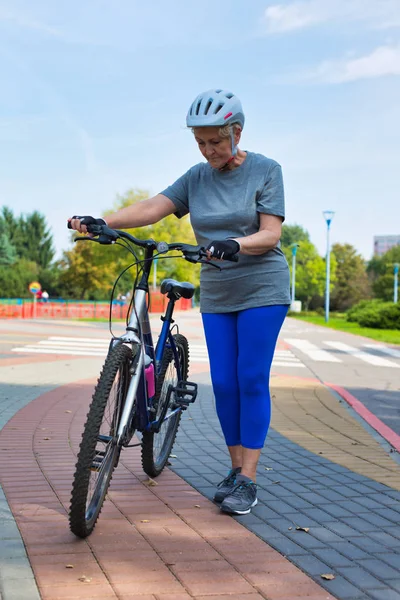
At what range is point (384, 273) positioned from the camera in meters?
104

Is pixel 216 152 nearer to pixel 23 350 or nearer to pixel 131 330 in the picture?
pixel 131 330

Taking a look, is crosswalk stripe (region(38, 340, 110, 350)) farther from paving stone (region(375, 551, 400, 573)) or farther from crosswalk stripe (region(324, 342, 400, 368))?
paving stone (region(375, 551, 400, 573))

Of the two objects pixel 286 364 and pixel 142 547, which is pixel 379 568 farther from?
pixel 286 364

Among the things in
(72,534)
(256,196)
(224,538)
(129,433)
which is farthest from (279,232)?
(72,534)

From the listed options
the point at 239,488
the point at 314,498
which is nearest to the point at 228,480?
the point at 239,488

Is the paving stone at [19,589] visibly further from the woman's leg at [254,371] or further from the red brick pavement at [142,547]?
the woman's leg at [254,371]

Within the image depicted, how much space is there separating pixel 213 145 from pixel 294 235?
129m

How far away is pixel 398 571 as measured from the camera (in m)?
3.03

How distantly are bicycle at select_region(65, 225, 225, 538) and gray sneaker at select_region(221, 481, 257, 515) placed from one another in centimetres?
52

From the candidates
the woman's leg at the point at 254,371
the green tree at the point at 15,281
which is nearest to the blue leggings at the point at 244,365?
the woman's leg at the point at 254,371

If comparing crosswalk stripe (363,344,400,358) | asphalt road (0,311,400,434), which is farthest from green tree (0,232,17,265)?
crosswalk stripe (363,344,400,358)

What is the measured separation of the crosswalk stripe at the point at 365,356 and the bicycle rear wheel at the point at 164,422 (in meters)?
10.4

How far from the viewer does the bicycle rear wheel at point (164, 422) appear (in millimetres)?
4207

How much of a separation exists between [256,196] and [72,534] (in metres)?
1.81
